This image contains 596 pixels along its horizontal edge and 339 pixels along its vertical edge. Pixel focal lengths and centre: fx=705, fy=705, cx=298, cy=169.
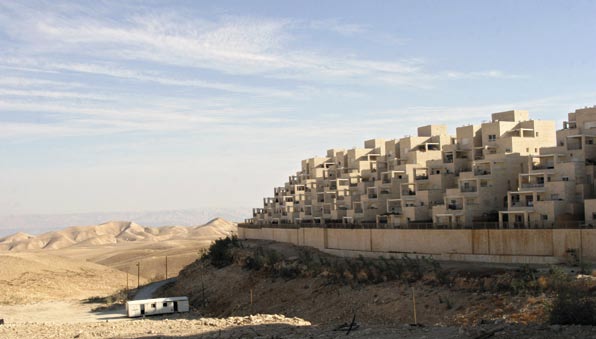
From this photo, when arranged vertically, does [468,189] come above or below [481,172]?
below

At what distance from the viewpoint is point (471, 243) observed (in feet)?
170

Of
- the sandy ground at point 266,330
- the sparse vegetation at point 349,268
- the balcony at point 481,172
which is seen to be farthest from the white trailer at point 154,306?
the balcony at point 481,172

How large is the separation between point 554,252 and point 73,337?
1186 inches

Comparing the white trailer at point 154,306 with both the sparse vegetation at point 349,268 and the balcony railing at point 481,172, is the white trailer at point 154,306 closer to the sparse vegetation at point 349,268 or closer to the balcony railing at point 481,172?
the sparse vegetation at point 349,268

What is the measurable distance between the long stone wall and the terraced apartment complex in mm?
1035

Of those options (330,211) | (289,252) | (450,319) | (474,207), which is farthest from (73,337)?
(330,211)

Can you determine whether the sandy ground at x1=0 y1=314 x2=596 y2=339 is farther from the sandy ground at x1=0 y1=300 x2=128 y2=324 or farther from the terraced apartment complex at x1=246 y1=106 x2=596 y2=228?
the terraced apartment complex at x1=246 y1=106 x2=596 y2=228

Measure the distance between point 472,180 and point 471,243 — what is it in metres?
7.78

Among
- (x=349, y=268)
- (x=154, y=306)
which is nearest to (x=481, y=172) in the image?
(x=349, y=268)

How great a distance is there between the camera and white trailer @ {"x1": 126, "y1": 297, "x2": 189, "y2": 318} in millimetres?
53938

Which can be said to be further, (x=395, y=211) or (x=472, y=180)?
(x=395, y=211)

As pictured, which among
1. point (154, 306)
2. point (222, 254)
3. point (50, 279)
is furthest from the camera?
point (50, 279)

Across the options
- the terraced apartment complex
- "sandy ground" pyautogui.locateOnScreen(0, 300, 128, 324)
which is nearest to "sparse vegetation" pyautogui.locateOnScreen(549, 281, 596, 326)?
the terraced apartment complex

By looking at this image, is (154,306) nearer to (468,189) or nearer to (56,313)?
(56,313)
